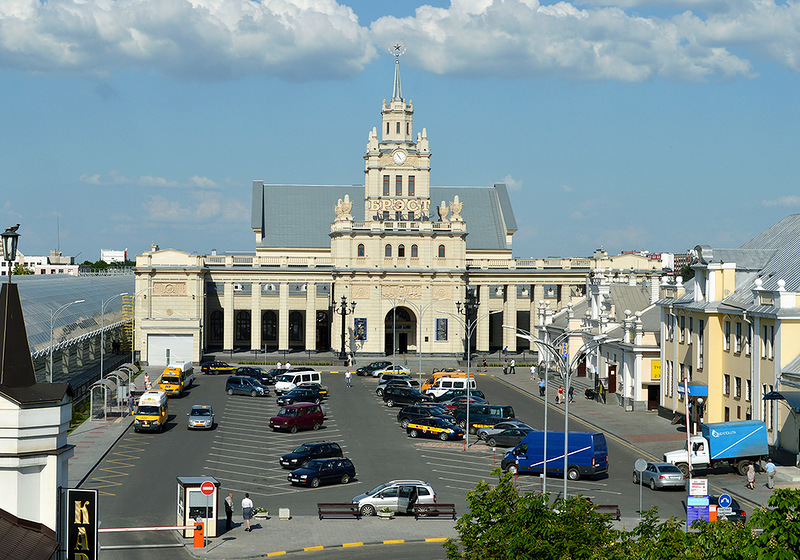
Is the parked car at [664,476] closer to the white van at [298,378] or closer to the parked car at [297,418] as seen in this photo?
the parked car at [297,418]

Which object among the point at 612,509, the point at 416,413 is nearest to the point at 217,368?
the point at 416,413

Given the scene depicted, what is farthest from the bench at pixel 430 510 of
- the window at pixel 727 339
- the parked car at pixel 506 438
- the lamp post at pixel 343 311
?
the lamp post at pixel 343 311

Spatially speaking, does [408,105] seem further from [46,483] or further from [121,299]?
[46,483]

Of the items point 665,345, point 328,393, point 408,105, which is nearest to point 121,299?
point 408,105

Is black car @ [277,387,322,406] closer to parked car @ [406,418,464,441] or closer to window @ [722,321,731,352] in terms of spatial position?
parked car @ [406,418,464,441]

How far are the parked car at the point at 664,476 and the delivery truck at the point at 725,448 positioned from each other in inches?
115

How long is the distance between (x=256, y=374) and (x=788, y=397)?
5198 centimetres

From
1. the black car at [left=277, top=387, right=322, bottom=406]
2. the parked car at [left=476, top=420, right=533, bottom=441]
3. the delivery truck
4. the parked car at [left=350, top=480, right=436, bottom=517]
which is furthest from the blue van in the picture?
the black car at [left=277, top=387, right=322, bottom=406]

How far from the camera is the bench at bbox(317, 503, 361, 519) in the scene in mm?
39062

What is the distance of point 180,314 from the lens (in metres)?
111

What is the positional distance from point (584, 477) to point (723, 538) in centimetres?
3060

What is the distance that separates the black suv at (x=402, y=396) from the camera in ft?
244

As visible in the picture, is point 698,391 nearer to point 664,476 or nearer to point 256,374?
point 664,476

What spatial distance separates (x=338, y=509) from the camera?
40312mm
